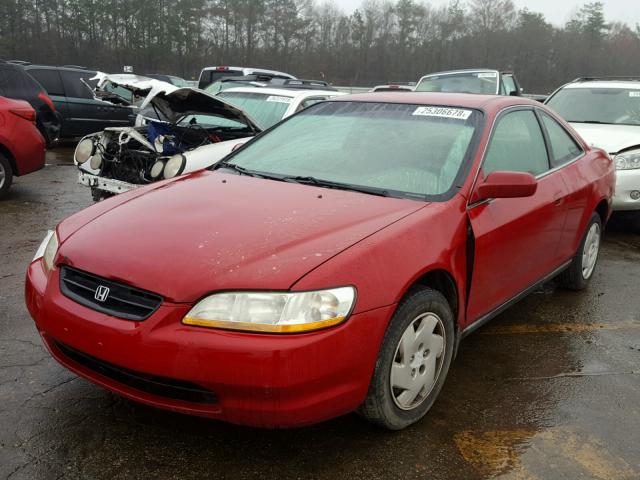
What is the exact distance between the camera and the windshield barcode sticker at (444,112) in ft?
11.0

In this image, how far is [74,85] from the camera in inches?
491

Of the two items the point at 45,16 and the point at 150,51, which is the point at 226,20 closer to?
the point at 150,51

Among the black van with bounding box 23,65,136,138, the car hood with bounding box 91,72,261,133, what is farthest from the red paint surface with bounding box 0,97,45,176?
the black van with bounding box 23,65,136,138

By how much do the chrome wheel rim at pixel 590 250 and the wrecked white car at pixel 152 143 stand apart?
3358 mm

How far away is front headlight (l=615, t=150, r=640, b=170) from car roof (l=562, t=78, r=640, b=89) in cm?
187

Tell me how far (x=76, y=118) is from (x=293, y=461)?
458 inches

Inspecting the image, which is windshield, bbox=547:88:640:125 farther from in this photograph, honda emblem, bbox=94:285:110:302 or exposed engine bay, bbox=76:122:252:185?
honda emblem, bbox=94:285:110:302

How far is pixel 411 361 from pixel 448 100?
1749 mm

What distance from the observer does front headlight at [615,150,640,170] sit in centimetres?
620

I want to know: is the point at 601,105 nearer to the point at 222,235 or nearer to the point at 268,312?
the point at 222,235

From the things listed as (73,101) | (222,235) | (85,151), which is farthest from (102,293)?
(73,101)

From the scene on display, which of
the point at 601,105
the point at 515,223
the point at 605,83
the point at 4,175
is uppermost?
the point at 605,83

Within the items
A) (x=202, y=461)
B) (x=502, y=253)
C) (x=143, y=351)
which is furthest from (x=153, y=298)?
(x=502, y=253)

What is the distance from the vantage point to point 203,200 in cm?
287
